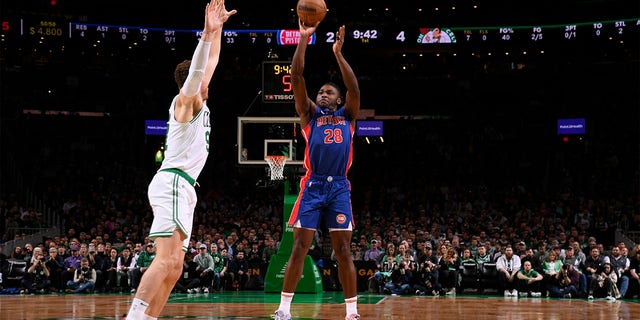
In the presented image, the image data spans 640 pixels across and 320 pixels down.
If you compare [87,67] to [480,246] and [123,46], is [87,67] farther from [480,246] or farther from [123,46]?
[480,246]

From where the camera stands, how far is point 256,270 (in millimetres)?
19531

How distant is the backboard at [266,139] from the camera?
50.6 feet

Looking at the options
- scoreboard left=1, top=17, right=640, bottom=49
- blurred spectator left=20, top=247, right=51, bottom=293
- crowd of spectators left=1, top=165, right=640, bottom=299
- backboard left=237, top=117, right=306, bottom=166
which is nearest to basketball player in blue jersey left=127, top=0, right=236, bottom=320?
backboard left=237, top=117, right=306, bottom=166

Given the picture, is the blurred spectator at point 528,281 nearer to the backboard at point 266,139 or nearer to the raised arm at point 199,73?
the backboard at point 266,139

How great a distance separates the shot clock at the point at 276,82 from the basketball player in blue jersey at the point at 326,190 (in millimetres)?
7128

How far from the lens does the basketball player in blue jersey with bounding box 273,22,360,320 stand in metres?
7.59

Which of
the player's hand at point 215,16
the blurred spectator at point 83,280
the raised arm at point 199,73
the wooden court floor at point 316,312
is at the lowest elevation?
the blurred spectator at point 83,280

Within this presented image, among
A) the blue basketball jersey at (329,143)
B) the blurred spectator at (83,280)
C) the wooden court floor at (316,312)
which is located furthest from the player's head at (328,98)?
the blurred spectator at (83,280)

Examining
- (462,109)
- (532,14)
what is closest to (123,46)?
(462,109)

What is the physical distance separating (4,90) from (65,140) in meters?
3.30

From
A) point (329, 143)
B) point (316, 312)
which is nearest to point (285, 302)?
point (329, 143)

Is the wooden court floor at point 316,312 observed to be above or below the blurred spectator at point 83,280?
above

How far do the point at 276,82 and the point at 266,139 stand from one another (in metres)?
1.27

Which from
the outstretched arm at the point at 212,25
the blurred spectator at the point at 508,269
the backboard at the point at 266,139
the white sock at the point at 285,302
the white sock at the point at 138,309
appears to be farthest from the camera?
the blurred spectator at the point at 508,269
